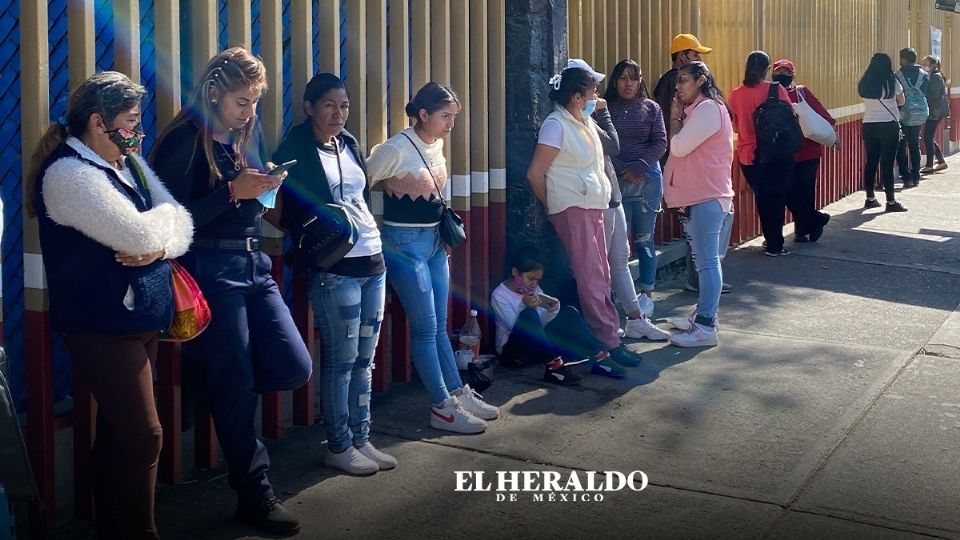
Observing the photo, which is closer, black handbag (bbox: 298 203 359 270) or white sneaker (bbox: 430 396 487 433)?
black handbag (bbox: 298 203 359 270)

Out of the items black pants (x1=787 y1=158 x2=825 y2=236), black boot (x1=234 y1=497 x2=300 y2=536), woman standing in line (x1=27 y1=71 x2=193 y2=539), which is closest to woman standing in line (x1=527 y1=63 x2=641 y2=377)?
black boot (x1=234 y1=497 x2=300 y2=536)

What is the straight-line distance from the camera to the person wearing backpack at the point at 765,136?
1054 cm

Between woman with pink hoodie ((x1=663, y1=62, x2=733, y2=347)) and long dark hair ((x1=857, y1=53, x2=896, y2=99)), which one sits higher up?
long dark hair ((x1=857, y1=53, x2=896, y2=99))

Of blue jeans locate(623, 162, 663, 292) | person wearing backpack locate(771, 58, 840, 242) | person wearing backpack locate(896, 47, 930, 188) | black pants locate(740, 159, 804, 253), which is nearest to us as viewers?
blue jeans locate(623, 162, 663, 292)

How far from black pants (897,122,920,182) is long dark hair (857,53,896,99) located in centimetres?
257

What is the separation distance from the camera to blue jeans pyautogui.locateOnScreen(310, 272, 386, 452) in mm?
5512

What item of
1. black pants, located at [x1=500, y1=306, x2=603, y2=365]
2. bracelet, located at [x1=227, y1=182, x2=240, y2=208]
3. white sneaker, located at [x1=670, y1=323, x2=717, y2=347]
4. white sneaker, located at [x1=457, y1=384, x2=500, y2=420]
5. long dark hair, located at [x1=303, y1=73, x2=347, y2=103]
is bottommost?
white sneaker, located at [x1=457, y1=384, x2=500, y2=420]

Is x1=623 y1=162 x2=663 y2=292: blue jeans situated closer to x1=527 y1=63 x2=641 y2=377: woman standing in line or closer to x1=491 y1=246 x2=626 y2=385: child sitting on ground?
x1=527 y1=63 x2=641 y2=377: woman standing in line

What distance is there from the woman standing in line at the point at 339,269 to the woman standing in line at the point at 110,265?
1.05 meters

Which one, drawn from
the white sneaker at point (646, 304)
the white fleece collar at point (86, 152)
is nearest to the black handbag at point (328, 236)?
the white fleece collar at point (86, 152)

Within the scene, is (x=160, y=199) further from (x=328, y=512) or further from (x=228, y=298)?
(x=328, y=512)

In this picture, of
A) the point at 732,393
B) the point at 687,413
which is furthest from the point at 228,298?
the point at 732,393

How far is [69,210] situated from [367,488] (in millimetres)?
1844

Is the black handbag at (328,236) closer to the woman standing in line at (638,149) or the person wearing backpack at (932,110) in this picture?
the woman standing in line at (638,149)
